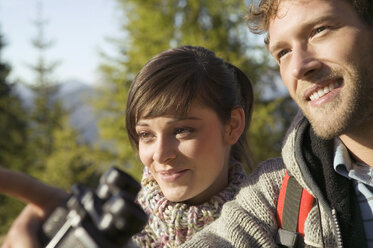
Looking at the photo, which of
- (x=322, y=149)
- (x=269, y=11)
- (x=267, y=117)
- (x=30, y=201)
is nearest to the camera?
(x=30, y=201)

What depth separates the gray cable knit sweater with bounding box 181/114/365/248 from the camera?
1943 mm

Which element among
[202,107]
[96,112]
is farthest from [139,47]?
[202,107]

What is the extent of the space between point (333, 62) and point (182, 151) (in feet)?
2.97

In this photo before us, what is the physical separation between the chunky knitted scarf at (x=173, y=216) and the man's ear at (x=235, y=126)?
10.8 inches

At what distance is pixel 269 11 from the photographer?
2436 millimetres

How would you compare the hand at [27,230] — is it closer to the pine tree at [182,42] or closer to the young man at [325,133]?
the young man at [325,133]

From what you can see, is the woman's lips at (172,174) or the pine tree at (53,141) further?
the pine tree at (53,141)

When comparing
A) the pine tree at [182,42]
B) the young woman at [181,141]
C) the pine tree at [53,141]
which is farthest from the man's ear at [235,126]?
the pine tree at [53,141]

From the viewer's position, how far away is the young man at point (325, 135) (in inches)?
79.7

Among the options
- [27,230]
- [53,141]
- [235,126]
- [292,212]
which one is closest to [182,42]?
[235,126]

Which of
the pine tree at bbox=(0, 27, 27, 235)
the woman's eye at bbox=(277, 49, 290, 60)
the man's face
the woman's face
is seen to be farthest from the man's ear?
the pine tree at bbox=(0, 27, 27, 235)

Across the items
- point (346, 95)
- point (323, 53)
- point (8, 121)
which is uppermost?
point (8, 121)

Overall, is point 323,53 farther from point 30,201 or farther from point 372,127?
point 30,201

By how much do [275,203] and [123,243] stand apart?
4.17 ft
